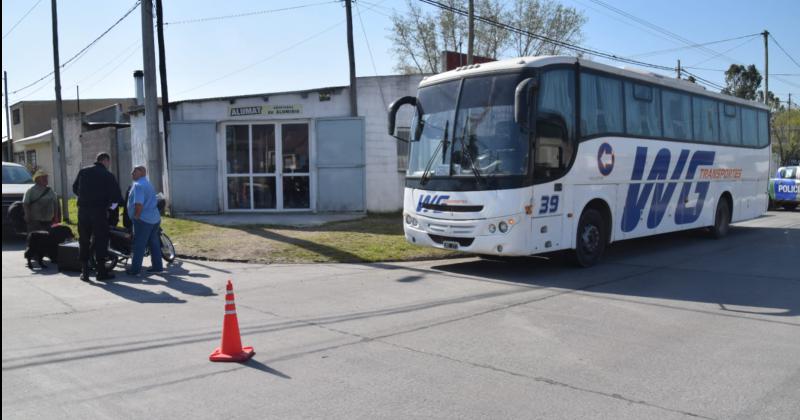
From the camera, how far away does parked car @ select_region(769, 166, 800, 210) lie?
2483 cm

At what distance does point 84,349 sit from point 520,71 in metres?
6.97

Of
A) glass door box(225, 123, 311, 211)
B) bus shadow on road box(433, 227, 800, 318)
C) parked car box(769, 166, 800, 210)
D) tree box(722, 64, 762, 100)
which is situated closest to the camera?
bus shadow on road box(433, 227, 800, 318)

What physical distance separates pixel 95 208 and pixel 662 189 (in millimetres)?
10548

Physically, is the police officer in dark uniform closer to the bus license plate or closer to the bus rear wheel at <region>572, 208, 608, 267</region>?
the bus license plate

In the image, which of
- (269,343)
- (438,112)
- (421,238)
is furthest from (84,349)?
(438,112)

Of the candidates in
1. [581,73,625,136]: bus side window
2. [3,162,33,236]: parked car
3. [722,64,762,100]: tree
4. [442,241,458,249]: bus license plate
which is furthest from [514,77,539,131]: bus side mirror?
[722,64,762,100]: tree

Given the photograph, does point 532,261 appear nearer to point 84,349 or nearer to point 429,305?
point 429,305

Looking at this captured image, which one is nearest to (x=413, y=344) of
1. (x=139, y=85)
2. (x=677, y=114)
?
(x=677, y=114)

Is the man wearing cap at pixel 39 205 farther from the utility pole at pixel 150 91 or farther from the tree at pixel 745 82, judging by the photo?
the tree at pixel 745 82

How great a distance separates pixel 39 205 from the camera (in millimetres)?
11695

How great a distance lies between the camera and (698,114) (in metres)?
14.0

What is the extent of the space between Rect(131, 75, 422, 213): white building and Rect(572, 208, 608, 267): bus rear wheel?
28.0 feet

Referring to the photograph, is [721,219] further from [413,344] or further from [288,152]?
[413,344]

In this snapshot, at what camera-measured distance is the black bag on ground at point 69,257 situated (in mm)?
10500
